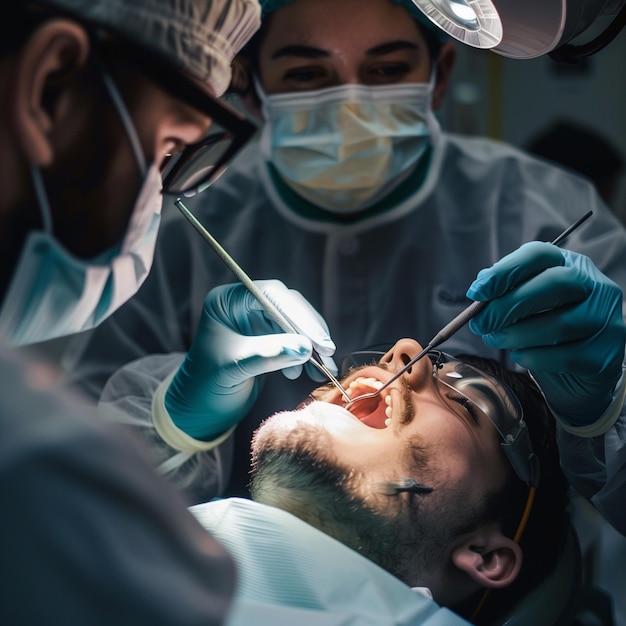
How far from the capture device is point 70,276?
104cm

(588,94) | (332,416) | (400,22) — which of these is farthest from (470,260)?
(588,94)

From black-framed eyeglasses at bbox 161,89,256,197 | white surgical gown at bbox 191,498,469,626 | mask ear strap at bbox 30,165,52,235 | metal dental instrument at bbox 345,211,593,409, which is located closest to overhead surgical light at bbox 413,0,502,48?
metal dental instrument at bbox 345,211,593,409

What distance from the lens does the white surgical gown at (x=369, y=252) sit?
201 cm

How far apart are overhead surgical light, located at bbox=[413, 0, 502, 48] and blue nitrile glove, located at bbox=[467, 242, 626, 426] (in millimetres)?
394

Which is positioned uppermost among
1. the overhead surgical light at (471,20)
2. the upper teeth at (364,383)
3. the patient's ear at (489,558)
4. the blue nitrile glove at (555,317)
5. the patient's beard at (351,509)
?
the overhead surgical light at (471,20)

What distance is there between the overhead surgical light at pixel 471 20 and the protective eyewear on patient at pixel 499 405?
0.63m

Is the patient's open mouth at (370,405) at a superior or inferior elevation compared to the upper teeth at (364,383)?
inferior

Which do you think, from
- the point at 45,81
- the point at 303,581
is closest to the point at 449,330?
the point at 303,581

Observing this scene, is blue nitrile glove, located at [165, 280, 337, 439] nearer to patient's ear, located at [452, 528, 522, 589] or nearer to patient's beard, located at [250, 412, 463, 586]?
patient's beard, located at [250, 412, 463, 586]

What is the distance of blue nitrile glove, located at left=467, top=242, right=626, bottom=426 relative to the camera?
1.43m

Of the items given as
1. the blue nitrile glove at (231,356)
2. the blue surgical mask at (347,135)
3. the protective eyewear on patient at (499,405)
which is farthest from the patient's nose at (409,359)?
the blue surgical mask at (347,135)

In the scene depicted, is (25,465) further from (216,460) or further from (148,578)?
(216,460)

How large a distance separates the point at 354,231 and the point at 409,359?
643mm

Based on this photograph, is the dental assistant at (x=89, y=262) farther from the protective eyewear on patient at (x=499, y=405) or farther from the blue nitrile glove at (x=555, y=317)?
the protective eyewear on patient at (x=499, y=405)
